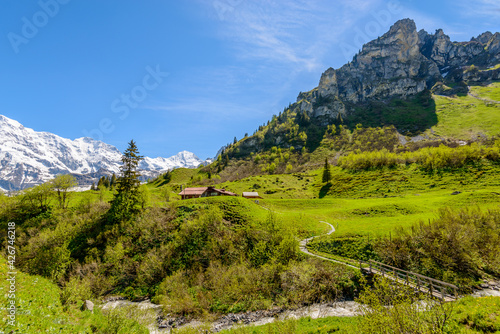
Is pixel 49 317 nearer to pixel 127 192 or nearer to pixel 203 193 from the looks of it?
pixel 127 192

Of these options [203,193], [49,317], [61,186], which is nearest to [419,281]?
[49,317]

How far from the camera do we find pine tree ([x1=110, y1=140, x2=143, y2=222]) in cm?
4538

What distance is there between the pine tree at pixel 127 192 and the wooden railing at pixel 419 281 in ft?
152

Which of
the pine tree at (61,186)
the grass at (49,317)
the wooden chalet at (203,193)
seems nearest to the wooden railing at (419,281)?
the grass at (49,317)

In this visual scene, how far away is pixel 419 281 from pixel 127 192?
2091 inches

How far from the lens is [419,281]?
22.6 meters

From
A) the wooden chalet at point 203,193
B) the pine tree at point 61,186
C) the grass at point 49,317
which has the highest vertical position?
the pine tree at point 61,186

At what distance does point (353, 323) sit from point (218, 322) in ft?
50.5

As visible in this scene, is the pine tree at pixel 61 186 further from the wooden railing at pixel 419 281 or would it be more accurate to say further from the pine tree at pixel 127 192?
the wooden railing at pixel 419 281

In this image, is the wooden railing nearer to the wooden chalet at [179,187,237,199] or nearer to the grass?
→ the grass

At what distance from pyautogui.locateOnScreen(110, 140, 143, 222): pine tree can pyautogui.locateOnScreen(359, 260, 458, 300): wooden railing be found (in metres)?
46.3

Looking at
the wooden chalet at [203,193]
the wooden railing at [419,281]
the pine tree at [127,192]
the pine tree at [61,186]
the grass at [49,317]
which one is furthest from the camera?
the wooden chalet at [203,193]

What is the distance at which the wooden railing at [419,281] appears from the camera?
71.8ft

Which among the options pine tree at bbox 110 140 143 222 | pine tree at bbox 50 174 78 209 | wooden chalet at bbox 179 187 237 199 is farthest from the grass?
wooden chalet at bbox 179 187 237 199
